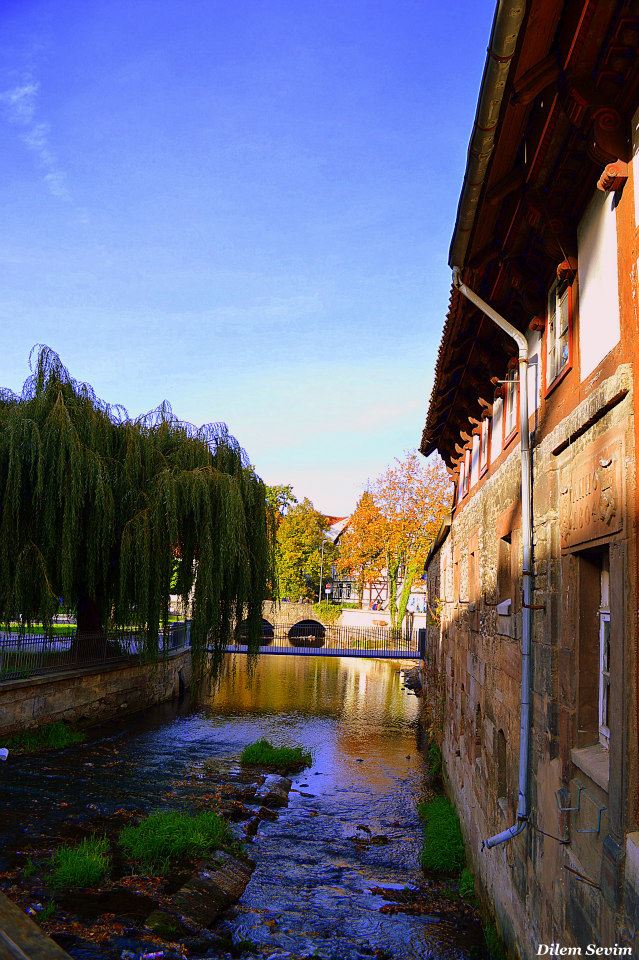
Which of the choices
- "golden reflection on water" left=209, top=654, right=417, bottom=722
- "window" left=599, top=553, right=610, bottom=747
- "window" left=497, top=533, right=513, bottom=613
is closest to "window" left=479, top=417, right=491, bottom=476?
"window" left=497, top=533, right=513, bottom=613

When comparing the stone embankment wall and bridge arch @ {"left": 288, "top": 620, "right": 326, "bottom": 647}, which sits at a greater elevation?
the stone embankment wall

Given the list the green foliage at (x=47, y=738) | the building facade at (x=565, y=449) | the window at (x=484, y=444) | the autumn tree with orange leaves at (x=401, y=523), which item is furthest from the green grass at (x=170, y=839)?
the autumn tree with orange leaves at (x=401, y=523)

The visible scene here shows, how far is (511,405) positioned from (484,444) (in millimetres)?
2338

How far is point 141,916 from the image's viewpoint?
23.3 ft

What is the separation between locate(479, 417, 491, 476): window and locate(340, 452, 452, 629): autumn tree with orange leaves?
26.9 metres

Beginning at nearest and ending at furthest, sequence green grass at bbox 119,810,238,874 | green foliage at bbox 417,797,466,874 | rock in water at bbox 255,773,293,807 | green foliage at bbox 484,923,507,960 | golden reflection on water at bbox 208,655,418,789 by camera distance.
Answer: green foliage at bbox 484,923,507,960
green grass at bbox 119,810,238,874
green foliage at bbox 417,797,466,874
rock in water at bbox 255,773,293,807
golden reflection on water at bbox 208,655,418,789

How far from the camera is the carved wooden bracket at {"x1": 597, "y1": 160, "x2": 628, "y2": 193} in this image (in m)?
3.83

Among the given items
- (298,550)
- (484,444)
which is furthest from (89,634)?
(298,550)

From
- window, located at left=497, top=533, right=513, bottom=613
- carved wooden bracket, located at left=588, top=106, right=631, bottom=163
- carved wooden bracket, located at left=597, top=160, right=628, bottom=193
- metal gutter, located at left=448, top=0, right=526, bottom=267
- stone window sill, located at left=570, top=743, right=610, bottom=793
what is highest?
metal gutter, located at left=448, top=0, right=526, bottom=267

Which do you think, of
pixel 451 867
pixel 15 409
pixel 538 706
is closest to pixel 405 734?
pixel 451 867

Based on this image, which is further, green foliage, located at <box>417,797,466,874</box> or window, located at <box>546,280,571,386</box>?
green foliage, located at <box>417,797,466,874</box>

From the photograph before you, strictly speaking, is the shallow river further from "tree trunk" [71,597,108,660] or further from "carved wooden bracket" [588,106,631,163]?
"carved wooden bracket" [588,106,631,163]

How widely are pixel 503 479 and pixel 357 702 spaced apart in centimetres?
1890

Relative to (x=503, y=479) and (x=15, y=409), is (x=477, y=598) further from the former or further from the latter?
(x=15, y=409)
